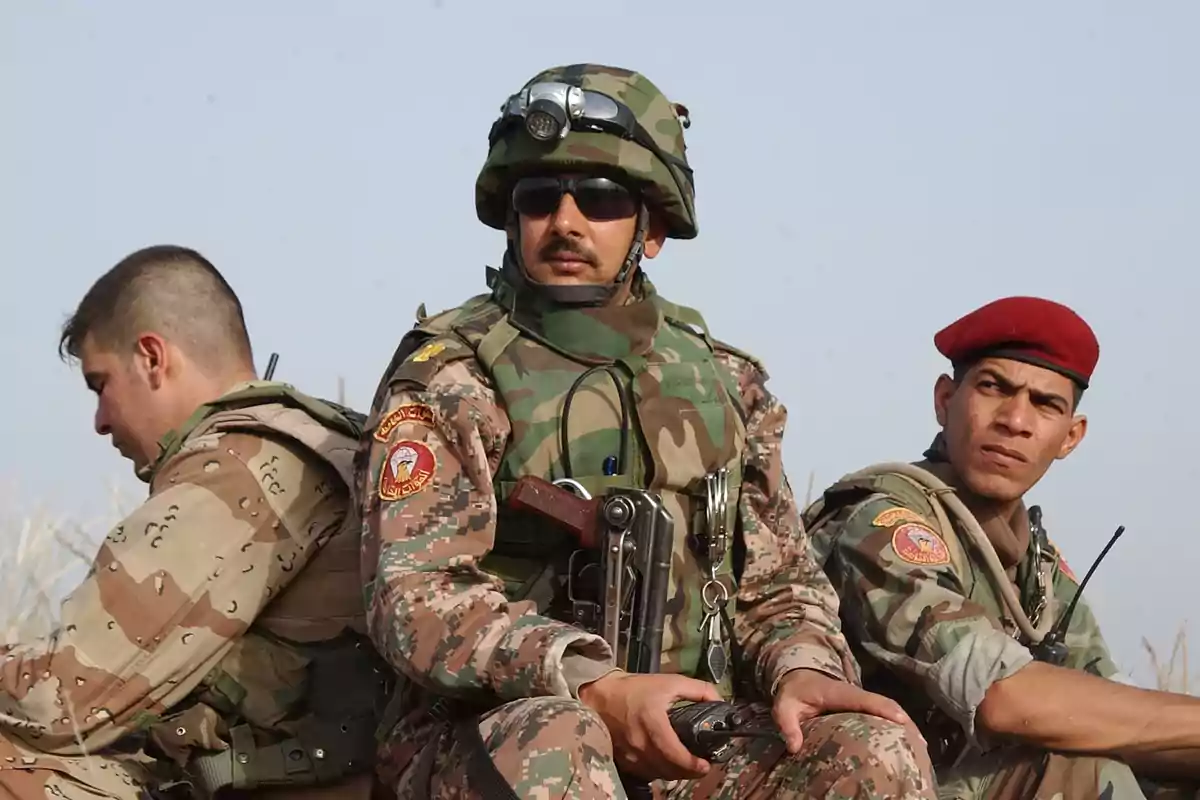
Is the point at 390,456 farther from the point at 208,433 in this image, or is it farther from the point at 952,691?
the point at 952,691

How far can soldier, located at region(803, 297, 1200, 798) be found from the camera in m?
4.98

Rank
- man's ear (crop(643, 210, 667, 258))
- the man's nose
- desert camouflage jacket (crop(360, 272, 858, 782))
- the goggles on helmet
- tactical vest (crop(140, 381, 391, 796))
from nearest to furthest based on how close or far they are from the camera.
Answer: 1. desert camouflage jacket (crop(360, 272, 858, 782))
2. the goggles on helmet
3. tactical vest (crop(140, 381, 391, 796))
4. man's ear (crop(643, 210, 667, 258))
5. the man's nose

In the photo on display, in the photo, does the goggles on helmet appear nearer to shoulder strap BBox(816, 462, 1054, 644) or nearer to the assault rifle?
the assault rifle

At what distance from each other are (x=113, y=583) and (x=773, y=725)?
1685mm

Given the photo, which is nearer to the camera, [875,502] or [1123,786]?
[1123,786]

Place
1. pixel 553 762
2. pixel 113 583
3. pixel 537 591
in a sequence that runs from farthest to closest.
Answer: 1. pixel 113 583
2. pixel 537 591
3. pixel 553 762

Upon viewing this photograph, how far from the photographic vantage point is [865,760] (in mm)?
3764

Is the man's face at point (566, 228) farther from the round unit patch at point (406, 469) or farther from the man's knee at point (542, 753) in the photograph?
the man's knee at point (542, 753)

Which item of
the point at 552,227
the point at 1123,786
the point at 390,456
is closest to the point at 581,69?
the point at 552,227

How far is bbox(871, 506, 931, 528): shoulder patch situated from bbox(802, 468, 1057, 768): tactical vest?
59 millimetres

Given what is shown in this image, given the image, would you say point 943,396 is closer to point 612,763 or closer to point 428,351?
point 428,351

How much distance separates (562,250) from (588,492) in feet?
2.06

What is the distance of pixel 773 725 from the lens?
3.94m

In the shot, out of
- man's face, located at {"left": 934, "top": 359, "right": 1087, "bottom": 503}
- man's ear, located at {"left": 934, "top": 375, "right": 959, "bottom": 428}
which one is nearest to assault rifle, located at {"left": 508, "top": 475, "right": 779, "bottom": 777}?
man's face, located at {"left": 934, "top": 359, "right": 1087, "bottom": 503}
